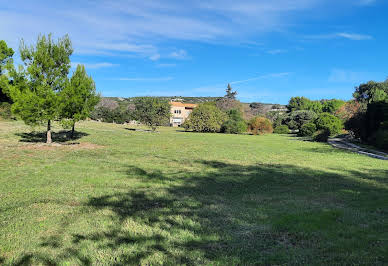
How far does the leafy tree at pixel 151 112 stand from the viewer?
46247mm

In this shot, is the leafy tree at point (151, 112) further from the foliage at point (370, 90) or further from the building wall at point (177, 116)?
the foliage at point (370, 90)

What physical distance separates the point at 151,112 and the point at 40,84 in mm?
28352

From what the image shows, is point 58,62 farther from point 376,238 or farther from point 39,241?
point 376,238

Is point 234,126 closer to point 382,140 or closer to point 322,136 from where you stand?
point 322,136

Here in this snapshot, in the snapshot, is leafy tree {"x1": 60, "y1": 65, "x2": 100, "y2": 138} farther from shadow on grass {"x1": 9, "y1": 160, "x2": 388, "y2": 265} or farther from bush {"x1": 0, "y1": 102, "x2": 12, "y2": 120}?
bush {"x1": 0, "y1": 102, "x2": 12, "y2": 120}

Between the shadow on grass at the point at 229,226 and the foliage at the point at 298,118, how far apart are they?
2160 inches

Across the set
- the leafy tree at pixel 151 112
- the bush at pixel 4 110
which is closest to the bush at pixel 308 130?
the leafy tree at pixel 151 112

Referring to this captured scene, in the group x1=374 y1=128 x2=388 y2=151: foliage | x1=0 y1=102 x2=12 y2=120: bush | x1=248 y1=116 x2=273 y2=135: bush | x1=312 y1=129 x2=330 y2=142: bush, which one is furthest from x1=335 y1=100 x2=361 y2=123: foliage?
x1=0 y1=102 x2=12 y2=120: bush

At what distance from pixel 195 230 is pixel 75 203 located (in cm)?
314

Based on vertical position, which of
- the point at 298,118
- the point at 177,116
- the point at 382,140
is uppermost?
the point at 177,116

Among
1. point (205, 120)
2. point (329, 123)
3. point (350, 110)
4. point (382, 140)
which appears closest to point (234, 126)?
point (205, 120)

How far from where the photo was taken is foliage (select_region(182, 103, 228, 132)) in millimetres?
51812

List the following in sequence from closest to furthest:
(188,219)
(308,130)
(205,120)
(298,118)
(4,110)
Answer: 1. (188,219)
2. (4,110)
3. (308,130)
4. (205,120)
5. (298,118)

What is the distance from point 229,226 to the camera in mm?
4773
